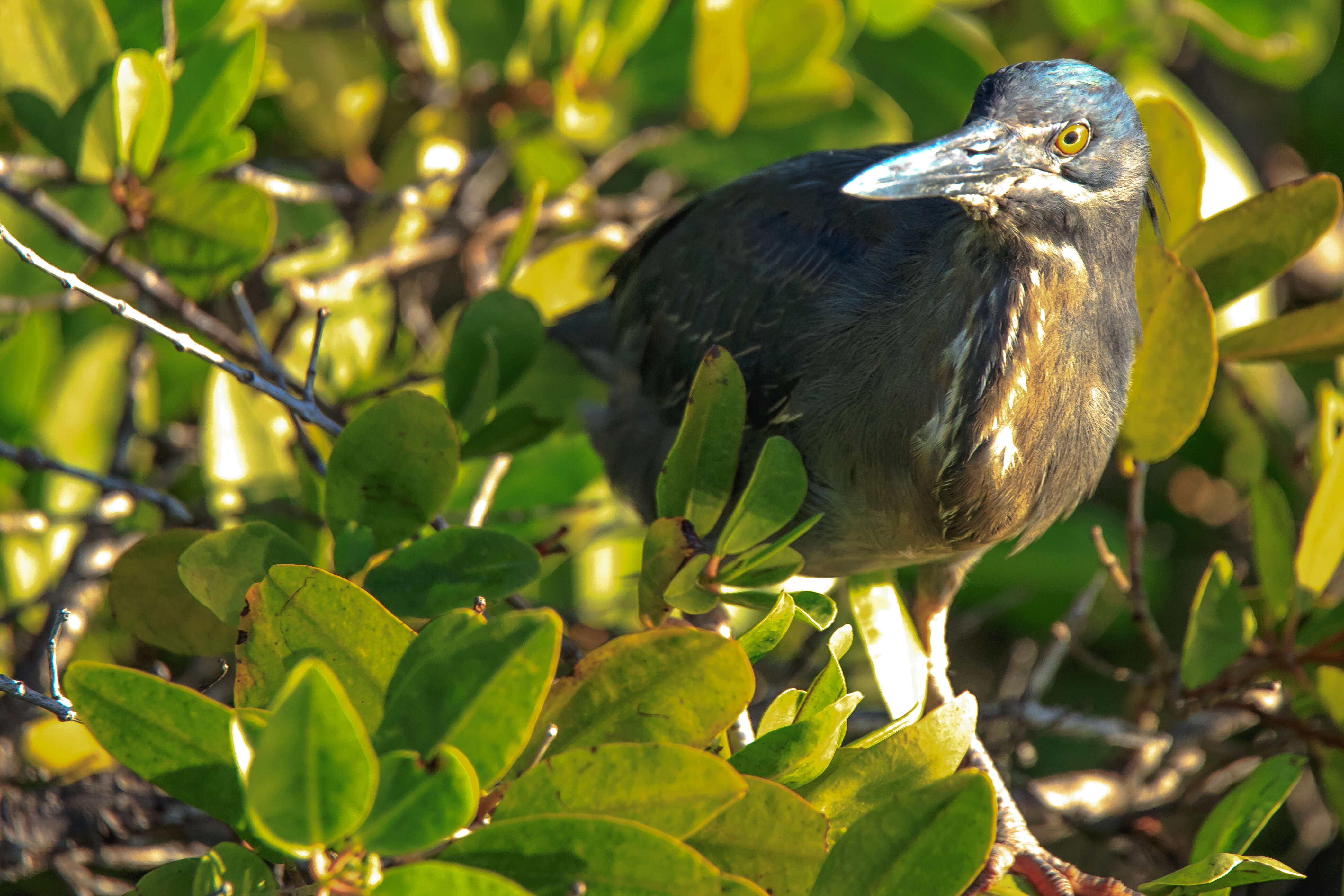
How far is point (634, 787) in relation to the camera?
1322mm

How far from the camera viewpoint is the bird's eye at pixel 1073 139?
1.93 metres

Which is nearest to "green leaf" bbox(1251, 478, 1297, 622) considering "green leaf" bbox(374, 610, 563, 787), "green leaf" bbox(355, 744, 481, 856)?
"green leaf" bbox(374, 610, 563, 787)

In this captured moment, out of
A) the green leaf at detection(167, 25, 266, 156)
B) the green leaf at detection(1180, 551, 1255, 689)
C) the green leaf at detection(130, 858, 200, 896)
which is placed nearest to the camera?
the green leaf at detection(130, 858, 200, 896)

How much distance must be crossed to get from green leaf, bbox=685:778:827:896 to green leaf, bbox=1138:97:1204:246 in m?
1.56

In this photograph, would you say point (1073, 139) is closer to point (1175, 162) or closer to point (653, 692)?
point (1175, 162)

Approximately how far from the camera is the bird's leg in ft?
6.88

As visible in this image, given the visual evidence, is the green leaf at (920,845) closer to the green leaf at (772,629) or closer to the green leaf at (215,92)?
the green leaf at (772,629)

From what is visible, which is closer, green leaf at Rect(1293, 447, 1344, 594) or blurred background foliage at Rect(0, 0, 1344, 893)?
green leaf at Rect(1293, 447, 1344, 594)

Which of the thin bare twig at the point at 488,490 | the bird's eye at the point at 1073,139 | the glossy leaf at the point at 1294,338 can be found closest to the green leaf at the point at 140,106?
the thin bare twig at the point at 488,490

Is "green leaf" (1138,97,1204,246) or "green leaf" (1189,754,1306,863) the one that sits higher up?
"green leaf" (1138,97,1204,246)

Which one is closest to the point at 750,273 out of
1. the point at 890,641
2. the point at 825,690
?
the point at 890,641

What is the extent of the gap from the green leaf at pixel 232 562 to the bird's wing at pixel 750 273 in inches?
45.4

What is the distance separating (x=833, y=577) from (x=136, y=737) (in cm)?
162

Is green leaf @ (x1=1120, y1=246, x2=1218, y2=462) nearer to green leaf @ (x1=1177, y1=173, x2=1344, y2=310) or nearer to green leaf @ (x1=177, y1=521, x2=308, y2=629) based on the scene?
green leaf @ (x1=1177, y1=173, x2=1344, y2=310)
